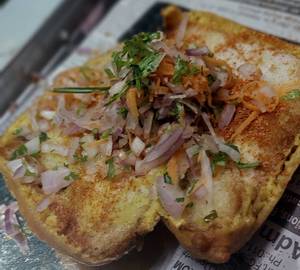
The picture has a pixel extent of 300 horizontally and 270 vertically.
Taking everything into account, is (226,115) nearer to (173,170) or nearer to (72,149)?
(173,170)

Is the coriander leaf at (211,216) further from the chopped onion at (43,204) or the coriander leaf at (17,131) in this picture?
the coriander leaf at (17,131)

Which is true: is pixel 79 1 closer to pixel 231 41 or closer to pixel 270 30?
pixel 270 30

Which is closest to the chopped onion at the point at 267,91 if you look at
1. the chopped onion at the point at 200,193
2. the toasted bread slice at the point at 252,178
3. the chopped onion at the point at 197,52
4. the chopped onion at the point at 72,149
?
the toasted bread slice at the point at 252,178

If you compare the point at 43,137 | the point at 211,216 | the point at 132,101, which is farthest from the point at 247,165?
the point at 43,137

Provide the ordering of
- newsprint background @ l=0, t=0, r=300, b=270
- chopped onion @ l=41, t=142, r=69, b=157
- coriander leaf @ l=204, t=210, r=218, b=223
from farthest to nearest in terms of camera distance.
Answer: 1. chopped onion @ l=41, t=142, r=69, b=157
2. newsprint background @ l=0, t=0, r=300, b=270
3. coriander leaf @ l=204, t=210, r=218, b=223

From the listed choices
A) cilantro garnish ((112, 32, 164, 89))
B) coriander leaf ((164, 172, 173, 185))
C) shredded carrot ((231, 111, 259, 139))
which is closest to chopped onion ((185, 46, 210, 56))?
cilantro garnish ((112, 32, 164, 89))

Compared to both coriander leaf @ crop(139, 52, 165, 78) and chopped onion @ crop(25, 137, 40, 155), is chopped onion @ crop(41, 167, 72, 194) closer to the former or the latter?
chopped onion @ crop(25, 137, 40, 155)
